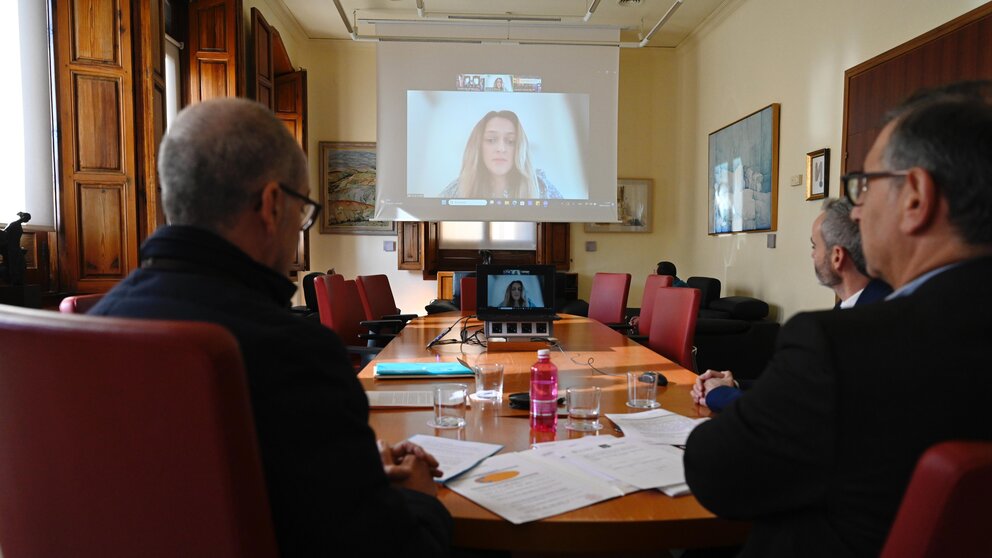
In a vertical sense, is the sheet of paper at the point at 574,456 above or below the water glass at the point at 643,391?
below

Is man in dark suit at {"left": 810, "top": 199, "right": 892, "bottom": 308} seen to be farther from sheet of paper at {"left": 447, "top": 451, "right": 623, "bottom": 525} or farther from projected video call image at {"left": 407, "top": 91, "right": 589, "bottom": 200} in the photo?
projected video call image at {"left": 407, "top": 91, "right": 589, "bottom": 200}

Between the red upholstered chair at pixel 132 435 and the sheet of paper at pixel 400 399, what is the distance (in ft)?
3.02

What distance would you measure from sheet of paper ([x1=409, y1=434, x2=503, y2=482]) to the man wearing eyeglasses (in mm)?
161

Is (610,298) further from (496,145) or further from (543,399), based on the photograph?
(543,399)

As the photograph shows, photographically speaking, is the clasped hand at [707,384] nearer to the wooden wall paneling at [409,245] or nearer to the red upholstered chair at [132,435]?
the red upholstered chair at [132,435]

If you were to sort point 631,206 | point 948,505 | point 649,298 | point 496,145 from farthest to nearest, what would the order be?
point 631,206
point 496,145
point 649,298
point 948,505

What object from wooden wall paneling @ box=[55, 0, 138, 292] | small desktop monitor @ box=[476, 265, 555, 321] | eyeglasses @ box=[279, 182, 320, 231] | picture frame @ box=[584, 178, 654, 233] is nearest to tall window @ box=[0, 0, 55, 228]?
wooden wall paneling @ box=[55, 0, 138, 292]

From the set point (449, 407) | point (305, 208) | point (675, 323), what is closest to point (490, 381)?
point (449, 407)

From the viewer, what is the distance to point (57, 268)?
11.7ft

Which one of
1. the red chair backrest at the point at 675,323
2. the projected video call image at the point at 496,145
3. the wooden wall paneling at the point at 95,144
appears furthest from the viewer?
the projected video call image at the point at 496,145

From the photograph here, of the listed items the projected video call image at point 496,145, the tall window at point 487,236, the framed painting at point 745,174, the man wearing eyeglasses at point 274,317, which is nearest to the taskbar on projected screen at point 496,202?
the projected video call image at point 496,145

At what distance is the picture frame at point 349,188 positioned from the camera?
7.51 metres

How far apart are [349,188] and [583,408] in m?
6.56

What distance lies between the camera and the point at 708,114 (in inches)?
270
